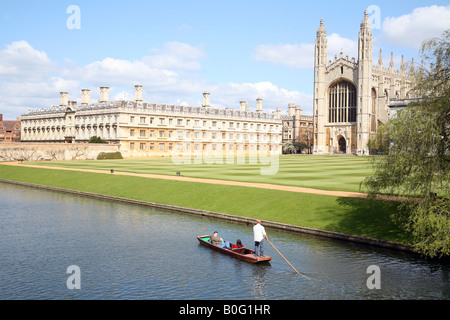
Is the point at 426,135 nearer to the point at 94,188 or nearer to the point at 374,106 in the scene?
the point at 94,188

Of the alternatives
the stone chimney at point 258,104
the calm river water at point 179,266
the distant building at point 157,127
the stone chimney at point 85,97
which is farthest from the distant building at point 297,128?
the calm river water at point 179,266

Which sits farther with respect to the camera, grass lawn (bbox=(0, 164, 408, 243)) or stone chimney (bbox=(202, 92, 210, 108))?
stone chimney (bbox=(202, 92, 210, 108))

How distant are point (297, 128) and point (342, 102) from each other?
2760cm

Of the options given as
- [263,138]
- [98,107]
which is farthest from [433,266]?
[263,138]

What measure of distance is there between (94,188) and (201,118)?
179 ft

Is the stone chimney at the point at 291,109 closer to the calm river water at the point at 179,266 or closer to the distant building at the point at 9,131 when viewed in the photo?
the distant building at the point at 9,131

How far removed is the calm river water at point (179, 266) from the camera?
603 inches

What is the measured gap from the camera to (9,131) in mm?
136875

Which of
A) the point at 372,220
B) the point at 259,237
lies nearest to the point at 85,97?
the point at 372,220

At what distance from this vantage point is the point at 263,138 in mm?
108188

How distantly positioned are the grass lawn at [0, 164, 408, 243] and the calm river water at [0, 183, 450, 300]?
188 centimetres

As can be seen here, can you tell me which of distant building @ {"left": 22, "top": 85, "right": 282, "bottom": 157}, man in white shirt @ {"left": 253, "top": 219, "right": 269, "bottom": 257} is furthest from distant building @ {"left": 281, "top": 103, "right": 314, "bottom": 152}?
man in white shirt @ {"left": 253, "top": 219, "right": 269, "bottom": 257}

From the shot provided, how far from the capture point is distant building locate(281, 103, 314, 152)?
447 ft

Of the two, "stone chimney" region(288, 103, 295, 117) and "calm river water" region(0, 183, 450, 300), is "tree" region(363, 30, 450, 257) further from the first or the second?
"stone chimney" region(288, 103, 295, 117)
